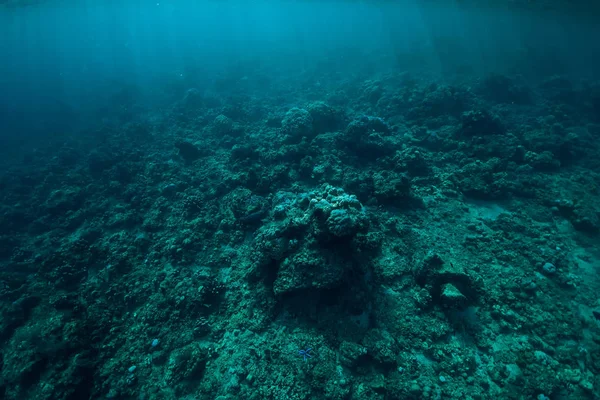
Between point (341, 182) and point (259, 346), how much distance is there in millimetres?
7602

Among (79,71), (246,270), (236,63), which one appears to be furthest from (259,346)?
(79,71)

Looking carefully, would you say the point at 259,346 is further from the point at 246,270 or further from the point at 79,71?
the point at 79,71

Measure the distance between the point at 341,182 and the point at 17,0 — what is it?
Answer: 6769cm

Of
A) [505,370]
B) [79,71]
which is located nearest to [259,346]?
[505,370]

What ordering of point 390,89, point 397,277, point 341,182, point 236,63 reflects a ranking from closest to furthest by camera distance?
point 397,277, point 341,182, point 390,89, point 236,63

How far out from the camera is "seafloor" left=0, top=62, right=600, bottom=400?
6613 mm

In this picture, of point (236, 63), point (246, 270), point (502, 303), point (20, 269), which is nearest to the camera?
point (502, 303)

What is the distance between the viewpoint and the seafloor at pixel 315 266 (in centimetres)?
661

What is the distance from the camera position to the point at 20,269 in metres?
11.3

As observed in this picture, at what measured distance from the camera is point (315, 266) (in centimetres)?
696

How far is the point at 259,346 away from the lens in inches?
281

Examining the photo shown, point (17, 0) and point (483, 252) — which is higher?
point (17, 0)

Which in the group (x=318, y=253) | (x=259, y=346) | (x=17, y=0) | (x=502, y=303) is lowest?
(x=259, y=346)

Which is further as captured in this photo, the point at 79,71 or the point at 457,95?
the point at 79,71
